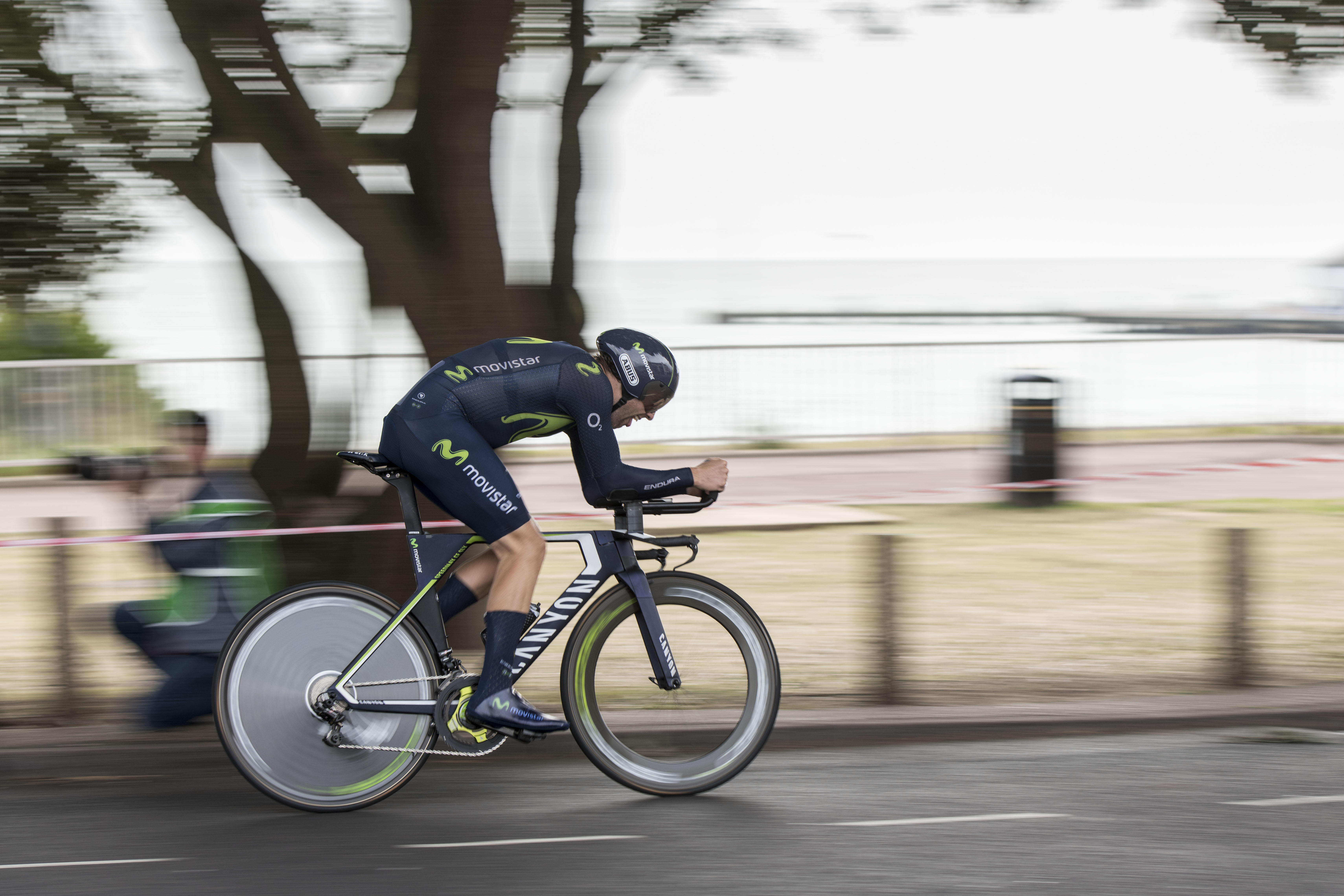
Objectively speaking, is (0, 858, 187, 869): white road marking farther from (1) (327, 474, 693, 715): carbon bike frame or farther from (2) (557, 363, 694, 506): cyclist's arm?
(2) (557, 363, 694, 506): cyclist's arm

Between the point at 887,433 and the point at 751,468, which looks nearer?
the point at 751,468

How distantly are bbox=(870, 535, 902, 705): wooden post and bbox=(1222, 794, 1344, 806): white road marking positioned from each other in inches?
64.5

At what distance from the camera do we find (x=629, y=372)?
4.75 metres

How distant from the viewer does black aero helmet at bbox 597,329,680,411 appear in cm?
475

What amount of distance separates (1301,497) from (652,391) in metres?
10.6

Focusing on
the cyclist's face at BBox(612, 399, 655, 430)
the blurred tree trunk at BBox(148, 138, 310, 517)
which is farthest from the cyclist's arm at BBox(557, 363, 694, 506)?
the blurred tree trunk at BBox(148, 138, 310, 517)

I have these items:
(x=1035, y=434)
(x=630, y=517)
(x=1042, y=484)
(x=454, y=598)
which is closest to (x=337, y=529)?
(x=454, y=598)

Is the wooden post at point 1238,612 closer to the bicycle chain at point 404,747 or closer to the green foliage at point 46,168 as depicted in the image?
the bicycle chain at point 404,747

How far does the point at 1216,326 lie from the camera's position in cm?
3525

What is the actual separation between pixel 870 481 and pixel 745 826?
9924 mm

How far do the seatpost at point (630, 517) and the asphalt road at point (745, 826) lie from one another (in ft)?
3.25

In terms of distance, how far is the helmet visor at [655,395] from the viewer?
15.7 ft

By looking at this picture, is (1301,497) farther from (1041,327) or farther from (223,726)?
(1041,327)

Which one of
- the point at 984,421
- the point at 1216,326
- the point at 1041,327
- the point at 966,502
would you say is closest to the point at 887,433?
the point at 984,421
